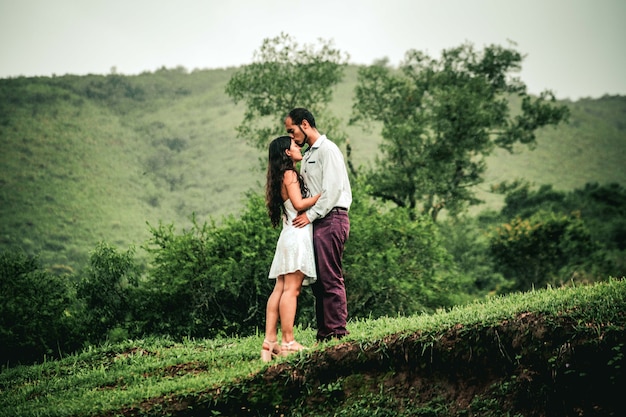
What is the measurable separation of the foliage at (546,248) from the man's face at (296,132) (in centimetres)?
3649

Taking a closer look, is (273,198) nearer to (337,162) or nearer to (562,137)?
(337,162)

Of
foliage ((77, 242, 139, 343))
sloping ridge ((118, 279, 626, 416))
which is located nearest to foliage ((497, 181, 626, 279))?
foliage ((77, 242, 139, 343))

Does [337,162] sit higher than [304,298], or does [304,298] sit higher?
[337,162]

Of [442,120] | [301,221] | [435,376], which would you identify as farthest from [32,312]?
[442,120]

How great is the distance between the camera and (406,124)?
32156 millimetres

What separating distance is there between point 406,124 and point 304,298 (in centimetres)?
1515

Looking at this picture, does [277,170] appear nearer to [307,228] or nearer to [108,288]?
[307,228]

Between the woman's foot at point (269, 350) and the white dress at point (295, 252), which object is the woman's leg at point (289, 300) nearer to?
the white dress at point (295, 252)

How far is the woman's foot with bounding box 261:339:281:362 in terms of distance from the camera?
→ 315 inches

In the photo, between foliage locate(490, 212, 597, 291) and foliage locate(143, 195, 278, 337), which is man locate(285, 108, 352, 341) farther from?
foliage locate(490, 212, 597, 291)

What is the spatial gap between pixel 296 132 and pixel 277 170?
0.52 meters

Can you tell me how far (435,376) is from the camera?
704 cm

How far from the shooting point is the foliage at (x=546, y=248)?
41938 mm

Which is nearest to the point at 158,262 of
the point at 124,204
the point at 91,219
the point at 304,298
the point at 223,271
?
the point at 223,271
